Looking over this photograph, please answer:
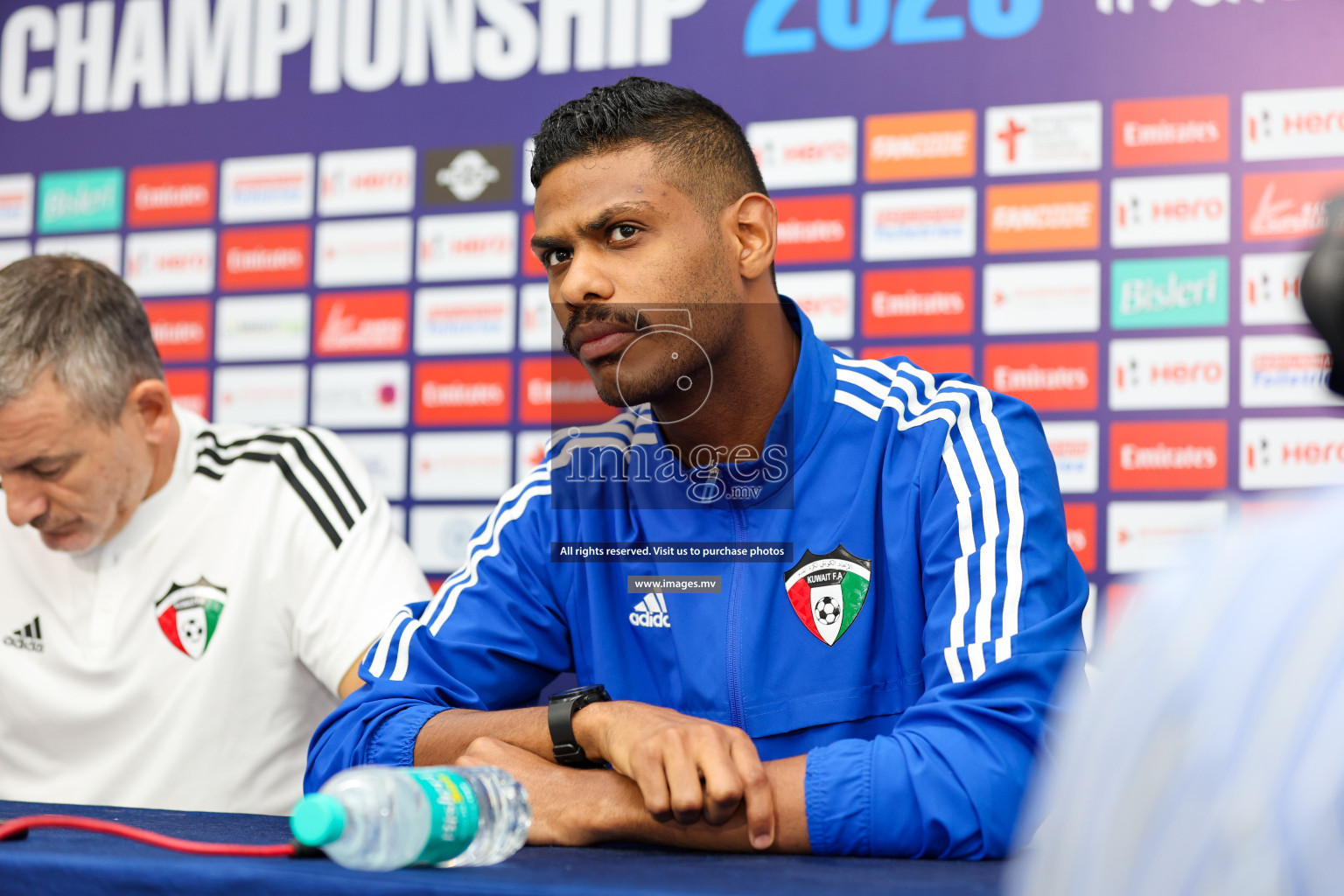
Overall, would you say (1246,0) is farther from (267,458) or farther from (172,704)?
(172,704)

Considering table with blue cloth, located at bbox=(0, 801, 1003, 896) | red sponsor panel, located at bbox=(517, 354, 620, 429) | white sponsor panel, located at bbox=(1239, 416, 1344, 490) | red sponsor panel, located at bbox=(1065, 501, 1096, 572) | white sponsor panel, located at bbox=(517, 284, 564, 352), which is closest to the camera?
table with blue cloth, located at bbox=(0, 801, 1003, 896)

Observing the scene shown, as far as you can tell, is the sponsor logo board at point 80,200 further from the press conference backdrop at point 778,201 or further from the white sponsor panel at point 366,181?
the white sponsor panel at point 366,181

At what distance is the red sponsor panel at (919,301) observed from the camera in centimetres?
214

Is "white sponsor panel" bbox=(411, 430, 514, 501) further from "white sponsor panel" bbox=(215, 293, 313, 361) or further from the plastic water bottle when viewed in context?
the plastic water bottle

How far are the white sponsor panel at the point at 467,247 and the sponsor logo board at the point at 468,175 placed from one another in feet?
0.12

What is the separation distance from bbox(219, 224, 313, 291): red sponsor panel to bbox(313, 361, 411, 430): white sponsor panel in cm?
22

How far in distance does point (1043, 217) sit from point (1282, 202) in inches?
15.3

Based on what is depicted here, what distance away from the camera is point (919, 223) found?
2.17 meters

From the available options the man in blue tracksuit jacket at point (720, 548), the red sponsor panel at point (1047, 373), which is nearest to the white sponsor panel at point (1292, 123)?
the red sponsor panel at point (1047, 373)

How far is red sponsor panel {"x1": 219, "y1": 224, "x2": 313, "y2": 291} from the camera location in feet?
8.30

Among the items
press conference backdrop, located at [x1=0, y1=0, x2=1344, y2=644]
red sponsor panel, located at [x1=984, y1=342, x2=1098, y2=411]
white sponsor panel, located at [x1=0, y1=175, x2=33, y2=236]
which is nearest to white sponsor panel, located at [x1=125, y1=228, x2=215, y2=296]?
press conference backdrop, located at [x1=0, y1=0, x2=1344, y2=644]

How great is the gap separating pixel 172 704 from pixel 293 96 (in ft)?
5.02

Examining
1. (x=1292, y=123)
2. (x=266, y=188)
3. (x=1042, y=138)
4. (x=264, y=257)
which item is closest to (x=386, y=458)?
(x=264, y=257)

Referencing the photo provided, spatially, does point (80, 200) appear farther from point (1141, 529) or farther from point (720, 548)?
point (1141, 529)
